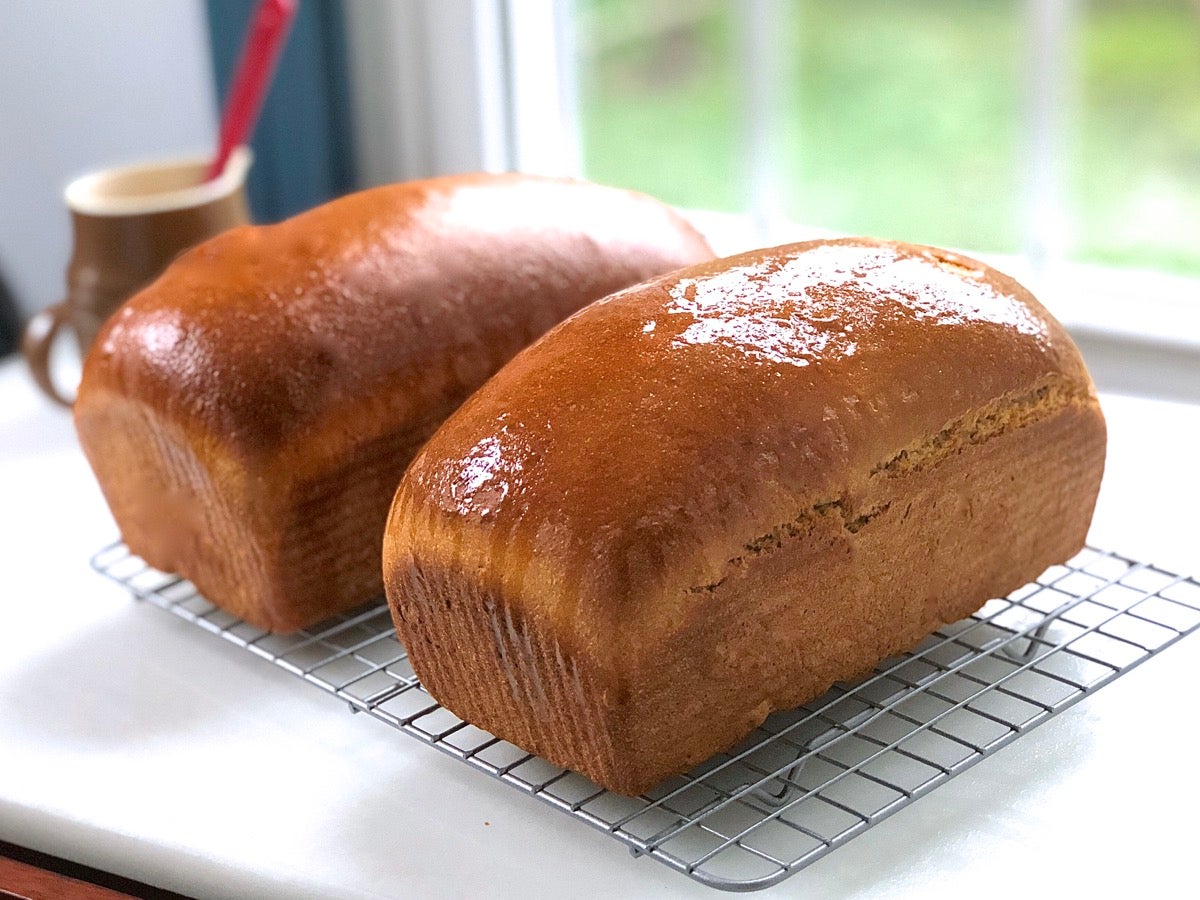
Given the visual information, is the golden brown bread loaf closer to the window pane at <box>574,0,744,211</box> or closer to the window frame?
the window frame

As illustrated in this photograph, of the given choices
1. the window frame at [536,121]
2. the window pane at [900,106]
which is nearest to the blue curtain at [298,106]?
the window frame at [536,121]

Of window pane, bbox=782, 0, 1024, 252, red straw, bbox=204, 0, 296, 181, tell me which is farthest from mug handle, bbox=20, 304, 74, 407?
window pane, bbox=782, 0, 1024, 252

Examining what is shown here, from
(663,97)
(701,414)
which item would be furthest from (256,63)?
(663,97)

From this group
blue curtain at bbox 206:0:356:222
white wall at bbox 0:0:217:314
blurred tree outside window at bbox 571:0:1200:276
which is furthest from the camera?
blurred tree outside window at bbox 571:0:1200:276

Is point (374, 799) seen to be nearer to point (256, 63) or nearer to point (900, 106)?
point (256, 63)

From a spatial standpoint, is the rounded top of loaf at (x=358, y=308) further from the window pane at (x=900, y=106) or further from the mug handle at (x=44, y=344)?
the window pane at (x=900, y=106)
